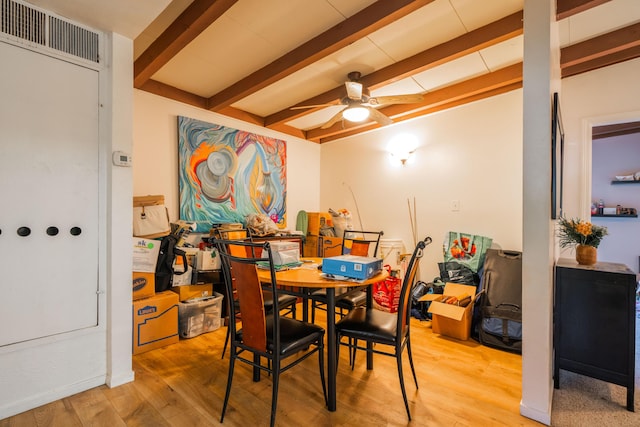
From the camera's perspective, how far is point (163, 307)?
2633mm

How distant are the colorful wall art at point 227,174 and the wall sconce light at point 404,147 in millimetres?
1657

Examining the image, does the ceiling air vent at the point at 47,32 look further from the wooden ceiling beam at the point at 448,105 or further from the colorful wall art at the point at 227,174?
the wooden ceiling beam at the point at 448,105

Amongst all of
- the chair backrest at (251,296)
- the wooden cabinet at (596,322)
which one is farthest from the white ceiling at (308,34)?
the wooden cabinet at (596,322)

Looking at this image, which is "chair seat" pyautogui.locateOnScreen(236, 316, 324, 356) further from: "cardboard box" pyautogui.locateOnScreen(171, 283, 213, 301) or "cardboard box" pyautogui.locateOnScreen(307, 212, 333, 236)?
"cardboard box" pyautogui.locateOnScreen(307, 212, 333, 236)

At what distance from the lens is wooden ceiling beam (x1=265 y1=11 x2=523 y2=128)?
222 cm

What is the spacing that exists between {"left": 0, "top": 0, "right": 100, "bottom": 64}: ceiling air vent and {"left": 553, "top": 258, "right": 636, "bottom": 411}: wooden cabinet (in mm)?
3456

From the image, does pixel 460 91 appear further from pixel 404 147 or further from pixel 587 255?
pixel 587 255

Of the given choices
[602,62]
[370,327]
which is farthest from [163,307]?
[602,62]

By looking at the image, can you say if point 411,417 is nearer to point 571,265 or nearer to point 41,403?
point 571,265

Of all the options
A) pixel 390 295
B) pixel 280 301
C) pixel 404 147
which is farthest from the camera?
pixel 404 147

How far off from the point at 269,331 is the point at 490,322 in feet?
7.02

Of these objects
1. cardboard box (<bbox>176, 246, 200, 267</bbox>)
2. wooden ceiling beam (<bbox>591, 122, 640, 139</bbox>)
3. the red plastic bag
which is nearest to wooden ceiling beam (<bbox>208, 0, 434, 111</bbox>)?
cardboard box (<bbox>176, 246, 200, 267</bbox>)

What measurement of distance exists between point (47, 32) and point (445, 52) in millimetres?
2849

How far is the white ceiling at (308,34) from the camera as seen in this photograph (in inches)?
76.4
